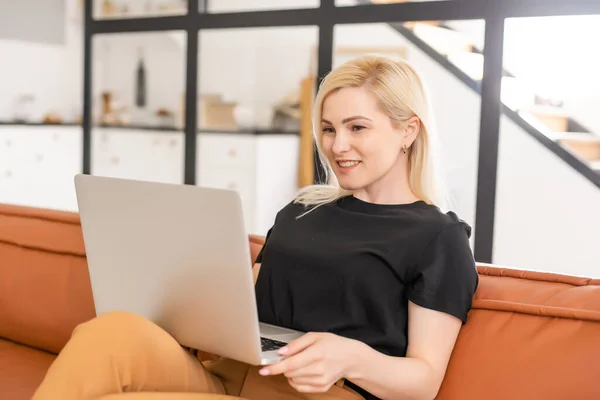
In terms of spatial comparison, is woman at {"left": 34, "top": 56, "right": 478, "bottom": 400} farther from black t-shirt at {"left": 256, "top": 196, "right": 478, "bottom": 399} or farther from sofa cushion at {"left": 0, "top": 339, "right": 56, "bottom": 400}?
sofa cushion at {"left": 0, "top": 339, "right": 56, "bottom": 400}

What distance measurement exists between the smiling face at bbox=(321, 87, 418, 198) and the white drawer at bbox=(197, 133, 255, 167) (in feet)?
9.31

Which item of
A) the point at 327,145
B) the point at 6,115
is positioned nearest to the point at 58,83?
the point at 6,115

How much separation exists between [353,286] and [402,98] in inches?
14.8

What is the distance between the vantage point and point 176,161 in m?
4.79

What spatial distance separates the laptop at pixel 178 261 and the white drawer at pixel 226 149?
2967 mm

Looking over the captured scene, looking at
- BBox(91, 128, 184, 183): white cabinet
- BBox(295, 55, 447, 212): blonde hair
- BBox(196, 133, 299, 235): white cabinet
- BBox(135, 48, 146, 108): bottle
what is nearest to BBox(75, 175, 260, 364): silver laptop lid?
BBox(295, 55, 447, 212): blonde hair

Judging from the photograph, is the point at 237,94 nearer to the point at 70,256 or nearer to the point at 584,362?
the point at 70,256

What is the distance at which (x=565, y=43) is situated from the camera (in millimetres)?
2781

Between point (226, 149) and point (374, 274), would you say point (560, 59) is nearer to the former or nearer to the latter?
point (374, 274)

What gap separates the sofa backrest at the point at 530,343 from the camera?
1271 mm

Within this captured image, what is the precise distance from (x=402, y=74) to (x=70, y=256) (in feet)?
3.25

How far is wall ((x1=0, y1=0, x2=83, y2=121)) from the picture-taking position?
6.05 meters

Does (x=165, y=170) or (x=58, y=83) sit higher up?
(x=58, y=83)

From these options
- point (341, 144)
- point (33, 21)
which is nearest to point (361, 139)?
point (341, 144)
